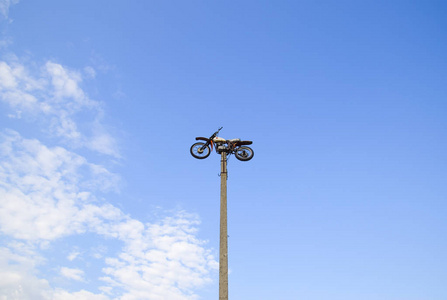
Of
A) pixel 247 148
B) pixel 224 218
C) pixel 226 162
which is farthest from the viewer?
pixel 247 148

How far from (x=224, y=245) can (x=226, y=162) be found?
2816 mm

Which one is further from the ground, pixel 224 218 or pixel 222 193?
pixel 222 193

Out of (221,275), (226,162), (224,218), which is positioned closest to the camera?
(221,275)

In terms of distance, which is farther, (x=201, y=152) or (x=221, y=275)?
(x=201, y=152)

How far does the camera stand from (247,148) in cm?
1238

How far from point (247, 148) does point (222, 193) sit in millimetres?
2396

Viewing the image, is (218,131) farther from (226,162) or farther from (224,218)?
(224,218)

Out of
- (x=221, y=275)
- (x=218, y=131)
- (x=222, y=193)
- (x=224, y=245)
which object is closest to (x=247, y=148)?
(x=218, y=131)

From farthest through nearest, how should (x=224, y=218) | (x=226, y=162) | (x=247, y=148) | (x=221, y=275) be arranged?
(x=247, y=148)
(x=226, y=162)
(x=224, y=218)
(x=221, y=275)

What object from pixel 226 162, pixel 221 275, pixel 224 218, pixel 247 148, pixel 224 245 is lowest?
pixel 221 275

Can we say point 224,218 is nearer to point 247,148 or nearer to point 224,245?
point 224,245

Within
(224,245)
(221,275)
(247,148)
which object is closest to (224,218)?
(224,245)

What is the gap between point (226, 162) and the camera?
11.4 meters

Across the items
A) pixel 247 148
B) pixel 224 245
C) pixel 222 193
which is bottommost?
pixel 224 245
